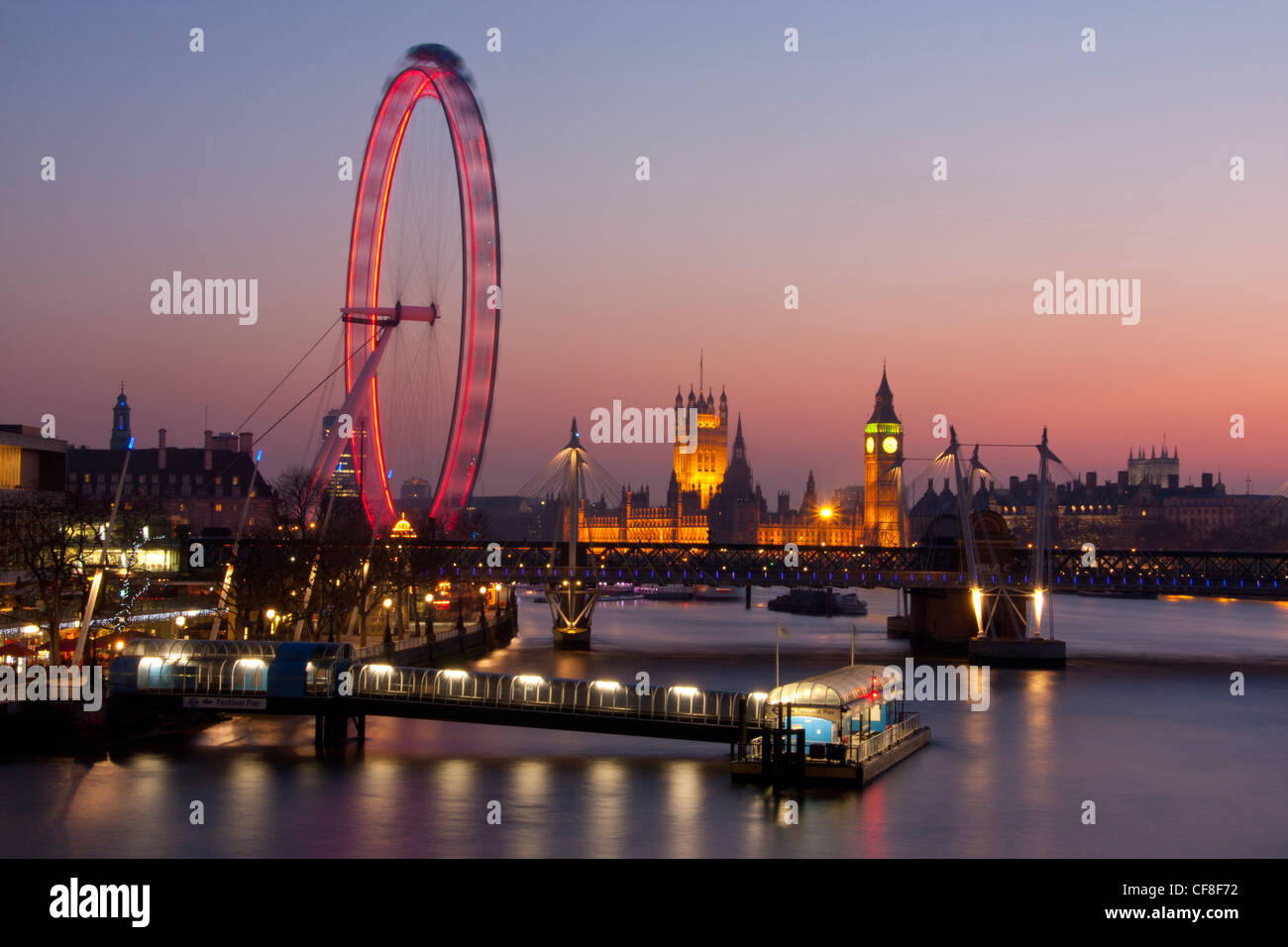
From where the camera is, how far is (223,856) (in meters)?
27.9

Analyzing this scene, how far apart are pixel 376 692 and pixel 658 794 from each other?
8.59m

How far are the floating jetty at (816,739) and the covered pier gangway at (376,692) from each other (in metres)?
2.07

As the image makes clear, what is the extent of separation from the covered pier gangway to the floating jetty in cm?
207

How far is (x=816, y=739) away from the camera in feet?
113

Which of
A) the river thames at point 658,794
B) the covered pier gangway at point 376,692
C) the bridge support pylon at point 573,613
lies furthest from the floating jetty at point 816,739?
the bridge support pylon at point 573,613

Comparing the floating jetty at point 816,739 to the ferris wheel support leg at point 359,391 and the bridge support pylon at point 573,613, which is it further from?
the bridge support pylon at point 573,613

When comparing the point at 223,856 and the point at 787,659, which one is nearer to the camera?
the point at 223,856

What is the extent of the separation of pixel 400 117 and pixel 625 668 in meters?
22.2

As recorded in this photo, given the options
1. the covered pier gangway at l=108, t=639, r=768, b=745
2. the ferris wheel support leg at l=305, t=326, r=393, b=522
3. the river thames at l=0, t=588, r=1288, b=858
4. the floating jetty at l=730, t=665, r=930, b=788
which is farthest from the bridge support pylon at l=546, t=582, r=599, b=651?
the floating jetty at l=730, t=665, r=930, b=788

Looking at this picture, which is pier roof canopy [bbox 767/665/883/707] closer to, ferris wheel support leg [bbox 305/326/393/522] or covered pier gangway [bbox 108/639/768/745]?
covered pier gangway [bbox 108/639/768/745]

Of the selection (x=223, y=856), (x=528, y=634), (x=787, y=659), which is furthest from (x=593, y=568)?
(x=223, y=856)
